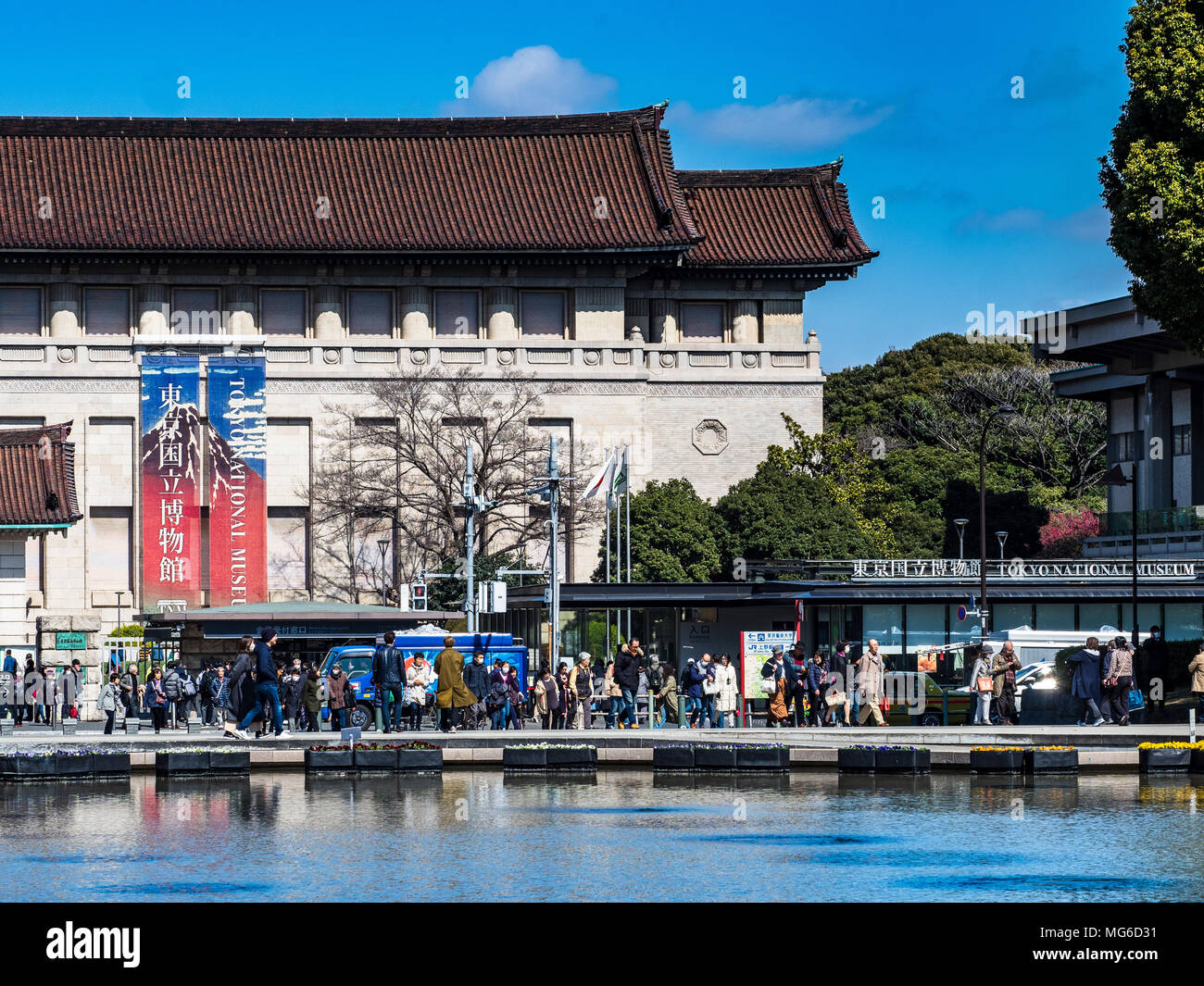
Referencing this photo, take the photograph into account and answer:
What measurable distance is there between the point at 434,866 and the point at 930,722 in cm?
2171

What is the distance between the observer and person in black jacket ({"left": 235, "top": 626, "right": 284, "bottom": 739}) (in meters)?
25.2

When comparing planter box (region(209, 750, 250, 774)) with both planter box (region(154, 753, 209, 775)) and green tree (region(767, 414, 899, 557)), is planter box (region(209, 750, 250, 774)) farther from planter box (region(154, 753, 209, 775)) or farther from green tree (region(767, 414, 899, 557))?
green tree (region(767, 414, 899, 557))

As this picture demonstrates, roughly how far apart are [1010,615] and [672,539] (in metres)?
16.0

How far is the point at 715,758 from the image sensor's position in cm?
2453

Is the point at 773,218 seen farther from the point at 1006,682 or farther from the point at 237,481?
the point at 1006,682

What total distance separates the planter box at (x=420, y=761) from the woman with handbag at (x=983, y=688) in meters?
12.0

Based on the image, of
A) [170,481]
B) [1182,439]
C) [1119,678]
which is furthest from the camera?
[1182,439]

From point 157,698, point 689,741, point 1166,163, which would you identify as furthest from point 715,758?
point 1166,163

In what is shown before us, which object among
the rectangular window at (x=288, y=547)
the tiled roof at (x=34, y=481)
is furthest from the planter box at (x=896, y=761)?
the rectangular window at (x=288, y=547)

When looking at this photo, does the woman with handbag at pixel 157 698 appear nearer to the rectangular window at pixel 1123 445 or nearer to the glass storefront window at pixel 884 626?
the glass storefront window at pixel 884 626

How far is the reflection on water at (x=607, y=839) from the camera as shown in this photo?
13727mm

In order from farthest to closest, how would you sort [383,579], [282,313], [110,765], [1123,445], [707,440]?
1. [1123,445]
2. [707,440]
3. [282,313]
4. [383,579]
5. [110,765]
